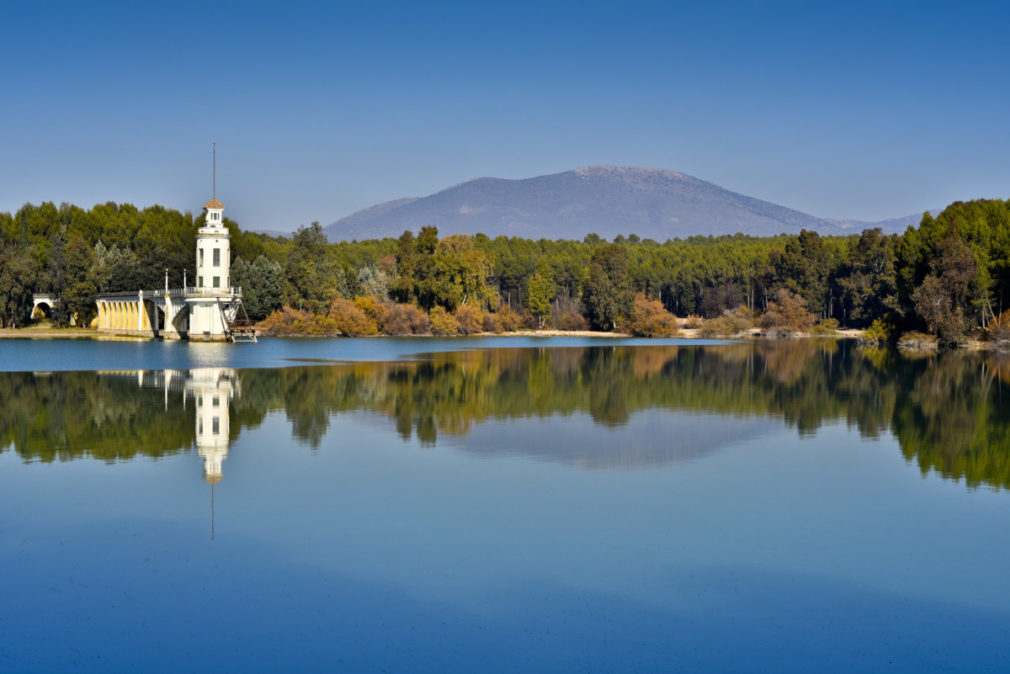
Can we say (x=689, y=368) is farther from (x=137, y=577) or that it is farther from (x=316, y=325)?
(x=316, y=325)

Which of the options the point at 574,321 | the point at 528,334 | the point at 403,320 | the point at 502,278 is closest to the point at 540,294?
the point at 574,321

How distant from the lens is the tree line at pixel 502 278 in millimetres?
71375

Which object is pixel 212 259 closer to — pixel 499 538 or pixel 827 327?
pixel 827 327

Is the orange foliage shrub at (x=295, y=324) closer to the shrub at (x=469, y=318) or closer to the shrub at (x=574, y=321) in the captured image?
the shrub at (x=469, y=318)

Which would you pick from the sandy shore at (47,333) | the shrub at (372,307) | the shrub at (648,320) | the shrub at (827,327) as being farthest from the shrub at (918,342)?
the sandy shore at (47,333)

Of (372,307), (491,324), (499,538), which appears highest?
(372,307)

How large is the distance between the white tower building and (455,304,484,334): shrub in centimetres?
2660

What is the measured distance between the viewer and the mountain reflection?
20.5 metres

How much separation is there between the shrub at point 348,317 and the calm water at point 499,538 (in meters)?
61.0

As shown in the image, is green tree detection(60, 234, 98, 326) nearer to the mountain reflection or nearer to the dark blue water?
the dark blue water

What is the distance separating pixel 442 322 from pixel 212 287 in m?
26.4

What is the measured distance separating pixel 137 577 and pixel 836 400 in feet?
84.2

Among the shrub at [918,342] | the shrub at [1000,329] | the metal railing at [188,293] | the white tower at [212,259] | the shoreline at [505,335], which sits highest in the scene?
the white tower at [212,259]

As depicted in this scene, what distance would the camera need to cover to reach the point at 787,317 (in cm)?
9756
